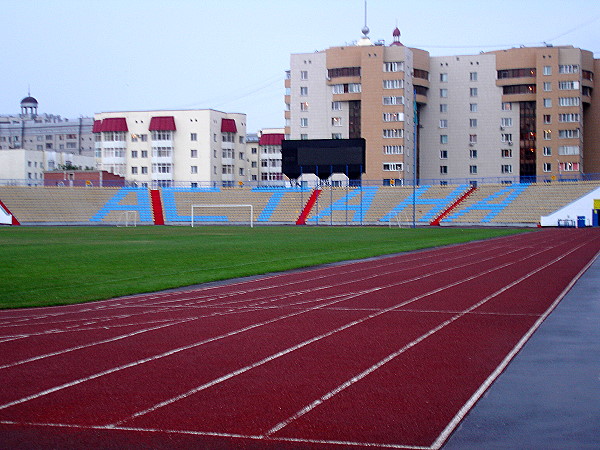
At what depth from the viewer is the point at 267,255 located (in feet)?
85.0

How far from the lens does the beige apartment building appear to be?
83.9 metres

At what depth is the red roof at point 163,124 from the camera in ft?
323

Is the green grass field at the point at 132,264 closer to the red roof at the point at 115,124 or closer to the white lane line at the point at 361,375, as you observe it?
the white lane line at the point at 361,375

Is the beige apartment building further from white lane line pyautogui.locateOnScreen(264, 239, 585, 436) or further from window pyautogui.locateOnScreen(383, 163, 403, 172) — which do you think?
white lane line pyautogui.locateOnScreen(264, 239, 585, 436)

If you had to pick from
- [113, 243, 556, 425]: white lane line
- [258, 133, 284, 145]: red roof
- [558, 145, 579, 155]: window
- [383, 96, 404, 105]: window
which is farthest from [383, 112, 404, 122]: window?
[113, 243, 556, 425]: white lane line

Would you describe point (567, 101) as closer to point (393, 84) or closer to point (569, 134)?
→ point (569, 134)

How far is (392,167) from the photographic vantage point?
8538 centimetres

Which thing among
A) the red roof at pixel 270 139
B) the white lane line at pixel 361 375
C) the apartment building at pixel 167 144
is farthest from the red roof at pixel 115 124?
the white lane line at pixel 361 375

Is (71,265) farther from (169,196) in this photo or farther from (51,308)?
(169,196)

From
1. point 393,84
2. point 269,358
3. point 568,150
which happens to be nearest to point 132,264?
point 269,358

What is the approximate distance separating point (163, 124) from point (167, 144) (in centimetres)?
263

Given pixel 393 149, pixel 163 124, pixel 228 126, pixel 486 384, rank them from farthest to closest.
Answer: pixel 228 126
pixel 163 124
pixel 393 149
pixel 486 384

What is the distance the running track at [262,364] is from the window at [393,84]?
6975cm

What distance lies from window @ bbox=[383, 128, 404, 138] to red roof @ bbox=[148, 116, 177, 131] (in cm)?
2908
